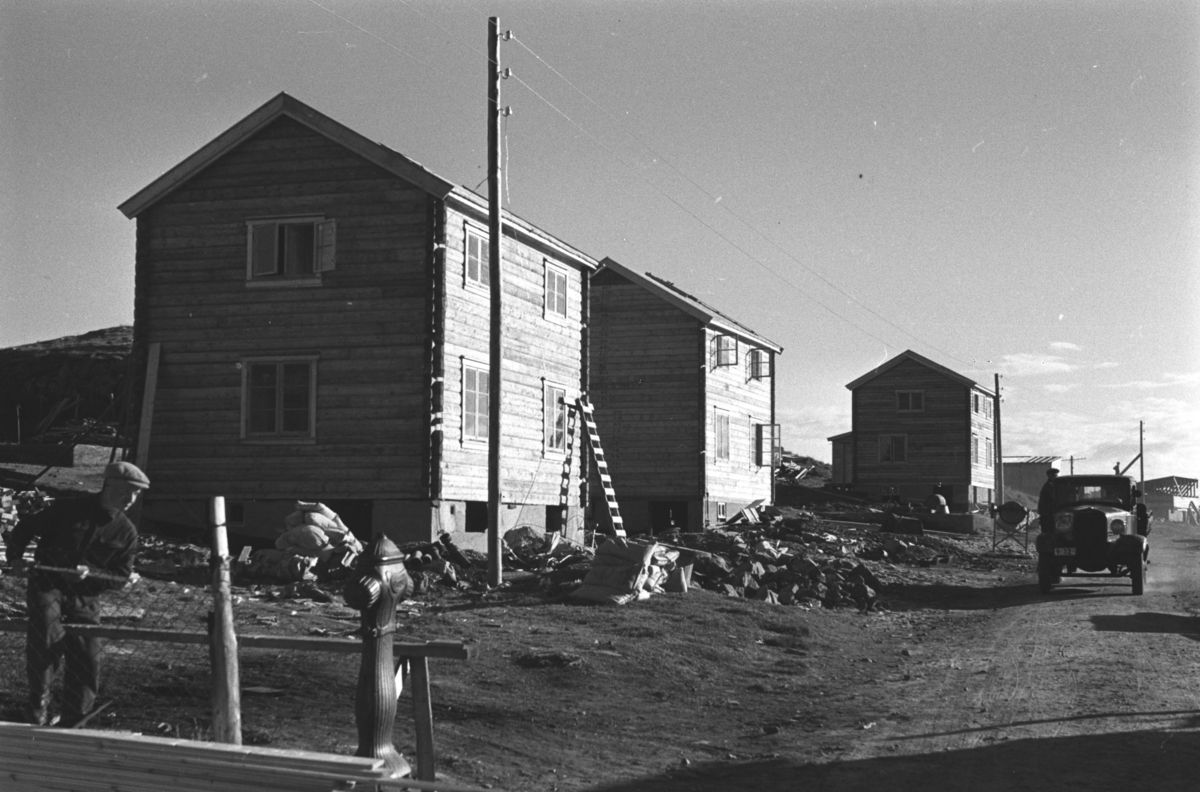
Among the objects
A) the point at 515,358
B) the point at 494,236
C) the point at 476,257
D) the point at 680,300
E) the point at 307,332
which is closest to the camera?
the point at 494,236

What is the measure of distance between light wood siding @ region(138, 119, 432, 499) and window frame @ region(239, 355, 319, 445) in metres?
0.10

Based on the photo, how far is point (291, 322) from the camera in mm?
24234

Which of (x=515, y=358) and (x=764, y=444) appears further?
(x=764, y=444)

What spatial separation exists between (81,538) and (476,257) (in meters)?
17.6

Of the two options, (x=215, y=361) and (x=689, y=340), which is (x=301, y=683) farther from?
(x=689, y=340)

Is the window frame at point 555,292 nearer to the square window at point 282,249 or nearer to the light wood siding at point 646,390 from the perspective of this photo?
the square window at point 282,249

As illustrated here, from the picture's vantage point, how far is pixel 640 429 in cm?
3906

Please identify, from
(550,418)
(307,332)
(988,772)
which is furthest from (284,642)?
(550,418)

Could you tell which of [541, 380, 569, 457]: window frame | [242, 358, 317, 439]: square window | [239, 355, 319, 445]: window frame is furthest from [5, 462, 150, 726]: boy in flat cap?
[541, 380, 569, 457]: window frame

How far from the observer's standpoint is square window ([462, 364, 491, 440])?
24750 millimetres

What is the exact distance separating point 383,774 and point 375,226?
19303mm

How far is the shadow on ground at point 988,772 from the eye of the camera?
27.2 ft

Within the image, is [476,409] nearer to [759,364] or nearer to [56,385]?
[759,364]

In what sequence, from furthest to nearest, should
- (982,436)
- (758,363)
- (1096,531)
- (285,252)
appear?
1. (982,436)
2. (758,363)
3. (285,252)
4. (1096,531)
